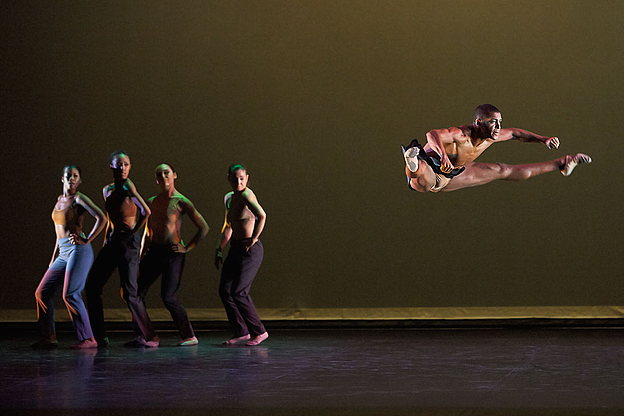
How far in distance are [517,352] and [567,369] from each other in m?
0.95

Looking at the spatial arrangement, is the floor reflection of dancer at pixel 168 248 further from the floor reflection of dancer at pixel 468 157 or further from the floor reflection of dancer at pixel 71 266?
the floor reflection of dancer at pixel 468 157

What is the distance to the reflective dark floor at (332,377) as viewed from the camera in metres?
4.00

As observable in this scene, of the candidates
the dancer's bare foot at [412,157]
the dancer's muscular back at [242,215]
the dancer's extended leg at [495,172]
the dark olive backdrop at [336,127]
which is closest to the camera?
the dancer's bare foot at [412,157]

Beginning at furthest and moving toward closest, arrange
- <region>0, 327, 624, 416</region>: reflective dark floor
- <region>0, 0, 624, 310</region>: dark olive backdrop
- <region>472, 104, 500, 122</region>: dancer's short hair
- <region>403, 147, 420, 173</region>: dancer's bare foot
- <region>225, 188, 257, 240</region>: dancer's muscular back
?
<region>0, 0, 624, 310</region>: dark olive backdrop
<region>225, 188, 257, 240</region>: dancer's muscular back
<region>472, 104, 500, 122</region>: dancer's short hair
<region>403, 147, 420, 173</region>: dancer's bare foot
<region>0, 327, 624, 416</region>: reflective dark floor

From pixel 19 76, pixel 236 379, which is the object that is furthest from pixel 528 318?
pixel 19 76

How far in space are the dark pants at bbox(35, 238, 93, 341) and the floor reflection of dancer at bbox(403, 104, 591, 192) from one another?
3070 mm

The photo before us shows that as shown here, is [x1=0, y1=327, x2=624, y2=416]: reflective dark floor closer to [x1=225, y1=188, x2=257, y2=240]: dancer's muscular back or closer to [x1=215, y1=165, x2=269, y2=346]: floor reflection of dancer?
[x1=215, y1=165, x2=269, y2=346]: floor reflection of dancer

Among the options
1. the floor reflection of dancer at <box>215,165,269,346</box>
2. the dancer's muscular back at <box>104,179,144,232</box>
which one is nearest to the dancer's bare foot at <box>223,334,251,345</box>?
the floor reflection of dancer at <box>215,165,269,346</box>

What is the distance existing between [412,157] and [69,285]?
3.34m

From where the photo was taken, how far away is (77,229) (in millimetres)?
6730

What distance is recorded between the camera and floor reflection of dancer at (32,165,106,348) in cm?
668

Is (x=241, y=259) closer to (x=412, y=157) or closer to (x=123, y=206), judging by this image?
(x=123, y=206)

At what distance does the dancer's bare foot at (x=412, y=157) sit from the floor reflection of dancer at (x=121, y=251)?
2.62m

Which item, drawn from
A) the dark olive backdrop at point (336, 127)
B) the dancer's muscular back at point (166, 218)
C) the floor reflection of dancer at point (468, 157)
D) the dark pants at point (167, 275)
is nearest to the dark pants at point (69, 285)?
the dark pants at point (167, 275)
